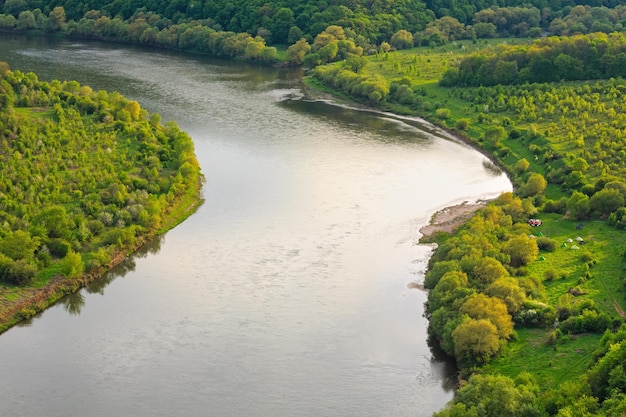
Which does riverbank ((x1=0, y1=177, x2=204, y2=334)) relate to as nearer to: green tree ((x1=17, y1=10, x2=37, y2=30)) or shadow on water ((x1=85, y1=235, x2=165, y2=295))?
shadow on water ((x1=85, y1=235, x2=165, y2=295))

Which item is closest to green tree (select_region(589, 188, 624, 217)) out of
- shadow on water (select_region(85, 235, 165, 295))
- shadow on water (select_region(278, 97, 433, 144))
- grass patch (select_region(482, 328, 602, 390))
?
grass patch (select_region(482, 328, 602, 390))

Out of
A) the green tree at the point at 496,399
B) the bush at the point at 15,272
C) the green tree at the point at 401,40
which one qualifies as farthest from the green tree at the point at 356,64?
the green tree at the point at 496,399

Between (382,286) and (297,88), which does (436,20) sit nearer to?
(297,88)

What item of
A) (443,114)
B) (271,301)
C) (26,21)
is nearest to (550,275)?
(271,301)

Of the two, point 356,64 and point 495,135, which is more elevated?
point 356,64

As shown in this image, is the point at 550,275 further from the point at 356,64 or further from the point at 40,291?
the point at 356,64

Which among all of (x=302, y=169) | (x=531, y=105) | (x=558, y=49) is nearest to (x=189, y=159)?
(x=302, y=169)

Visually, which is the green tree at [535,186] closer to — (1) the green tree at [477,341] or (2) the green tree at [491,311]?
(2) the green tree at [491,311]
